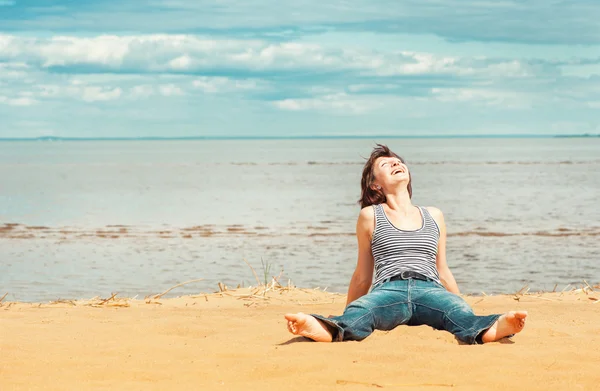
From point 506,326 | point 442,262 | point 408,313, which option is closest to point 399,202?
point 442,262

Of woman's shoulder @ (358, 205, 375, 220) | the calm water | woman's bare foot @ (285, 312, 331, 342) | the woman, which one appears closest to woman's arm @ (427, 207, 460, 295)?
the woman

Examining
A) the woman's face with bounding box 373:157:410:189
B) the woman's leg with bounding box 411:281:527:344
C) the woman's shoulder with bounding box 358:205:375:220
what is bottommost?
the woman's leg with bounding box 411:281:527:344

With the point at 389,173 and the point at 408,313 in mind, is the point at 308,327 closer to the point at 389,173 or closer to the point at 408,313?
the point at 408,313

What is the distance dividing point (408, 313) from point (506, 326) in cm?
78

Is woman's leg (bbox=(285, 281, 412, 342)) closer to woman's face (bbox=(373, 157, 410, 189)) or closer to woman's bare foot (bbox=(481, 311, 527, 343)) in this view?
woman's bare foot (bbox=(481, 311, 527, 343))

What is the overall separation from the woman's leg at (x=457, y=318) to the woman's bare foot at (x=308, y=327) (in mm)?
778

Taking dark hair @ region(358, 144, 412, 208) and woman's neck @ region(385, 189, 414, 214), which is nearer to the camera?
woman's neck @ region(385, 189, 414, 214)

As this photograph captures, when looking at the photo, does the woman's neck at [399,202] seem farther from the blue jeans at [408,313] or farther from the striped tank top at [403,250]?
the blue jeans at [408,313]

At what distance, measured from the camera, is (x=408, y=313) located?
18.9 ft

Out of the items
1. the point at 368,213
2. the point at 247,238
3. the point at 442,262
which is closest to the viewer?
the point at 368,213

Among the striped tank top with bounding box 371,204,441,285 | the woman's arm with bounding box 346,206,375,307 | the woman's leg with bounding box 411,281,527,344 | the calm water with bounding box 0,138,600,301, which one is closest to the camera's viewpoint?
the woman's leg with bounding box 411,281,527,344

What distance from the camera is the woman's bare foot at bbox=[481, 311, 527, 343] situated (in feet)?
16.8

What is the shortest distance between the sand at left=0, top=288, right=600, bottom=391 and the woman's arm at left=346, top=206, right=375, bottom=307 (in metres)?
0.57

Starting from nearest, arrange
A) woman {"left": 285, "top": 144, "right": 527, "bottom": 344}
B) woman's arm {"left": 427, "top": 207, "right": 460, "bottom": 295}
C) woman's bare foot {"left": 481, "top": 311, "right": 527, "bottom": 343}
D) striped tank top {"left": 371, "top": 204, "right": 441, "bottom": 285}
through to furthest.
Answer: woman's bare foot {"left": 481, "top": 311, "right": 527, "bottom": 343} → woman {"left": 285, "top": 144, "right": 527, "bottom": 344} → striped tank top {"left": 371, "top": 204, "right": 441, "bottom": 285} → woman's arm {"left": 427, "top": 207, "right": 460, "bottom": 295}
